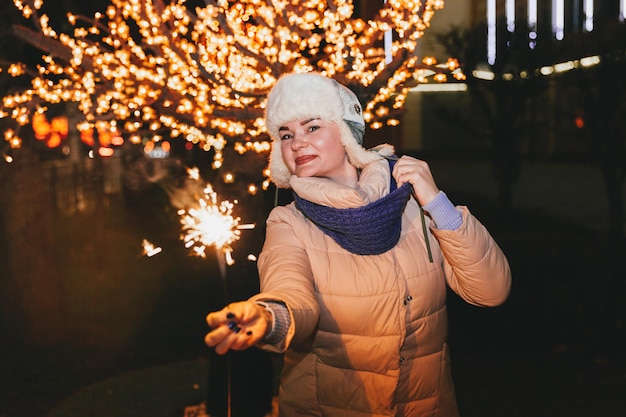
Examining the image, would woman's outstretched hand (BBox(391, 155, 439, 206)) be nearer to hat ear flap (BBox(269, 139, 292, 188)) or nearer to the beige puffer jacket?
the beige puffer jacket

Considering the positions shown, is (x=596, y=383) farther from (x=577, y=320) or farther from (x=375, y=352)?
(x=375, y=352)

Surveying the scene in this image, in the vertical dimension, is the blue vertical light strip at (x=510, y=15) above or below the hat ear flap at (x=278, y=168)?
above

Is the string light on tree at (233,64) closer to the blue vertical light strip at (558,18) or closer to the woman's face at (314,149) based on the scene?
the woman's face at (314,149)

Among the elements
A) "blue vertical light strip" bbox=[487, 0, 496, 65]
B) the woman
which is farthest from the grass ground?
"blue vertical light strip" bbox=[487, 0, 496, 65]

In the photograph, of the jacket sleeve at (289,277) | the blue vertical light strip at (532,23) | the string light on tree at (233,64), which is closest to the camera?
the jacket sleeve at (289,277)

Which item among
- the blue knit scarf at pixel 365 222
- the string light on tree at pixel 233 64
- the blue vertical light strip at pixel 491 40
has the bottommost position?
the blue knit scarf at pixel 365 222

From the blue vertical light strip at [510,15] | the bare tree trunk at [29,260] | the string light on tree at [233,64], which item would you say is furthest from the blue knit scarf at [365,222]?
the blue vertical light strip at [510,15]

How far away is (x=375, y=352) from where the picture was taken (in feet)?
8.54

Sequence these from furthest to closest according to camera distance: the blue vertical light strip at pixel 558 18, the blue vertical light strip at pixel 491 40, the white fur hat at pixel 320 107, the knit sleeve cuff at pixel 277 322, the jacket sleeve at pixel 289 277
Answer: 1. the blue vertical light strip at pixel 491 40
2. the blue vertical light strip at pixel 558 18
3. the white fur hat at pixel 320 107
4. the jacket sleeve at pixel 289 277
5. the knit sleeve cuff at pixel 277 322

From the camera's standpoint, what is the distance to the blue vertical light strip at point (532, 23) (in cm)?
1332

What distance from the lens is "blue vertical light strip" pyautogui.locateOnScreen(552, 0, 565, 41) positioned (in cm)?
1287

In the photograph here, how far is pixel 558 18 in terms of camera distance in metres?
14.3

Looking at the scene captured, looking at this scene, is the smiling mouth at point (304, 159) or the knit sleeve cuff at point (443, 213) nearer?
the knit sleeve cuff at point (443, 213)

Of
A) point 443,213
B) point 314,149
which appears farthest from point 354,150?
point 443,213
